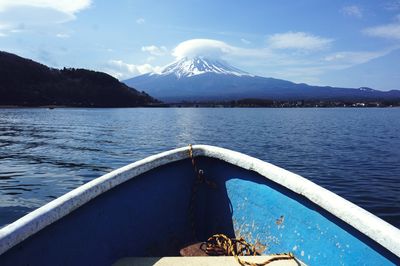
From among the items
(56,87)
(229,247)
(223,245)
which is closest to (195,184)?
(223,245)

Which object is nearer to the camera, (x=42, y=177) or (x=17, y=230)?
(x=17, y=230)

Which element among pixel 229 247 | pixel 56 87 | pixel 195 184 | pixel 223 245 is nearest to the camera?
pixel 229 247

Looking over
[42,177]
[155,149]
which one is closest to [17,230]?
[42,177]

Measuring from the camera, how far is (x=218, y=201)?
5.23 m

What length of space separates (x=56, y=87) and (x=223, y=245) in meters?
143

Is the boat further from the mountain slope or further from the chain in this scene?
the mountain slope

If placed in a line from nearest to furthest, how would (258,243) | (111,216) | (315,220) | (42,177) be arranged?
(315,220) < (111,216) < (258,243) < (42,177)

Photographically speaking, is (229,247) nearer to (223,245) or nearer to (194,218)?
(223,245)

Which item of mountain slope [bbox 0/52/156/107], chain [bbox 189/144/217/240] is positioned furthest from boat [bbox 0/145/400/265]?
mountain slope [bbox 0/52/156/107]

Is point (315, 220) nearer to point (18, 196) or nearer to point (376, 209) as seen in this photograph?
point (376, 209)

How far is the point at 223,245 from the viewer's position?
4.74m

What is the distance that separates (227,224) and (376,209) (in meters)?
9.21

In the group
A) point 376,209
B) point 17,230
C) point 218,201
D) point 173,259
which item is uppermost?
point 17,230

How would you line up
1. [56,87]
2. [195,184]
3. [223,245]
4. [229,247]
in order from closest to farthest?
[229,247], [223,245], [195,184], [56,87]
